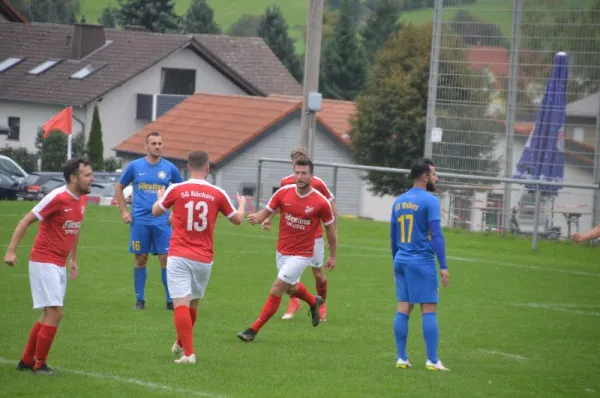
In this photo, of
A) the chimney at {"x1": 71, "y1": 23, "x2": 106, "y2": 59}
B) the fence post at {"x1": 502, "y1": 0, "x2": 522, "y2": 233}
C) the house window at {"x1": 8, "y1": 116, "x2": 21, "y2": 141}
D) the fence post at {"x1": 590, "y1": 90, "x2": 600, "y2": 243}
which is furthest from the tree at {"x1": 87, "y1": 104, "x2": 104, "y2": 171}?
the fence post at {"x1": 590, "y1": 90, "x2": 600, "y2": 243}

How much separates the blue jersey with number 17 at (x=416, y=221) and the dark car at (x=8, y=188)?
102 feet

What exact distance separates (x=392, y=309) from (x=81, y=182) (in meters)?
6.70

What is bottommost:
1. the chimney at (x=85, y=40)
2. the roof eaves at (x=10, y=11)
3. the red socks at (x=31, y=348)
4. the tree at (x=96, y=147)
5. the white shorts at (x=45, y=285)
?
the red socks at (x=31, y=348)

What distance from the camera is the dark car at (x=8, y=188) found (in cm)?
3997

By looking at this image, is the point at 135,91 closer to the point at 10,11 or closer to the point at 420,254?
the point at 10,11

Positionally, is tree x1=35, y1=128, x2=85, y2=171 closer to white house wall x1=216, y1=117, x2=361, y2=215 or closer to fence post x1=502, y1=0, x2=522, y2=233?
white house wall x1=216, y1=117, x2=361, y2=215

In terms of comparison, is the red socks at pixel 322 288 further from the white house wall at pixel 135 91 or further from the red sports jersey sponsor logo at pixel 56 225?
the white house wall at pixel 135 91

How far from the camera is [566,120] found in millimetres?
28625

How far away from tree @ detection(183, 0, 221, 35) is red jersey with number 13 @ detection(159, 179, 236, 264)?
A: 10257cm

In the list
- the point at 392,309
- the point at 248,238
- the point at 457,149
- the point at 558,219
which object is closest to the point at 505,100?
the point at 457,149

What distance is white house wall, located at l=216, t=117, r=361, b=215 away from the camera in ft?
Answer: 100

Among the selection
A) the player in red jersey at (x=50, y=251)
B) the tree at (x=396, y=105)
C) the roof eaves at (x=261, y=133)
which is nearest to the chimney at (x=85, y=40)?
the roof eaves at (x=261, y=133)

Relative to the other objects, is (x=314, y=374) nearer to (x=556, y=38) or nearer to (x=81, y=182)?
(x=81, y=182)

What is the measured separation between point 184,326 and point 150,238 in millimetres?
4104
